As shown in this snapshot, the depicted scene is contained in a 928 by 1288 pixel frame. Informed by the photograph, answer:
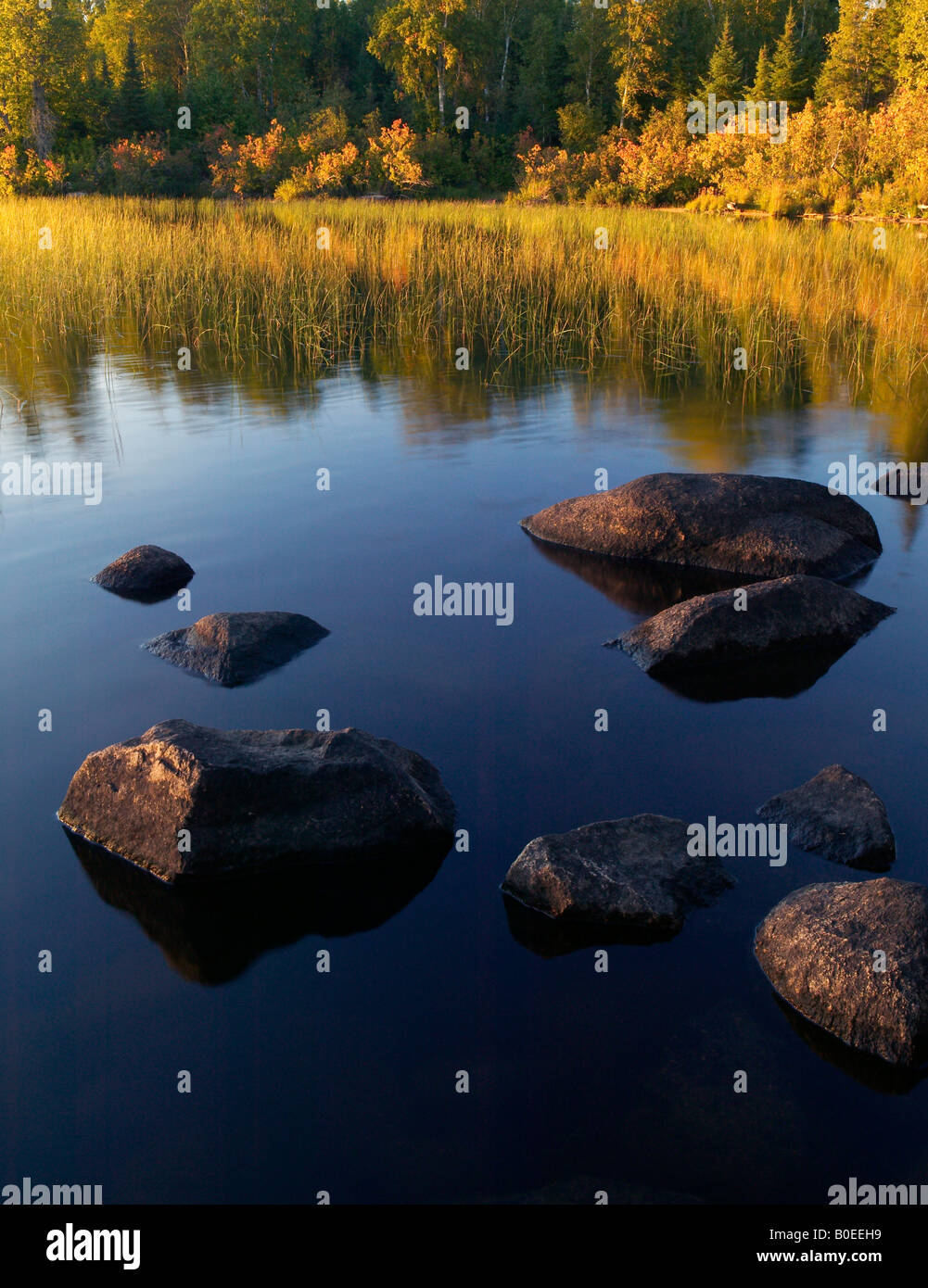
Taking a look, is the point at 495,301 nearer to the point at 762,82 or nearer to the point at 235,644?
the point at 235,644

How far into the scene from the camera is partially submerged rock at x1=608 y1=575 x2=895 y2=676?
6176 millimetres

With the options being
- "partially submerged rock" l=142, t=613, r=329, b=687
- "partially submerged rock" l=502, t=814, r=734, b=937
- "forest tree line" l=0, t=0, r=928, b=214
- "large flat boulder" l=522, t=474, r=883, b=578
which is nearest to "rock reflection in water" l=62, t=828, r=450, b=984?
"partially submerged rock" l=502, t=814, r=734, b=937

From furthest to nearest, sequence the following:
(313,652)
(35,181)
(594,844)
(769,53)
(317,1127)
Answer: (769,53) → (35,181) → (313,652) → (594,844) → (317,1127)

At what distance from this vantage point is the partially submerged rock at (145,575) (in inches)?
287

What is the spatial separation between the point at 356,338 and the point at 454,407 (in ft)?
12.7

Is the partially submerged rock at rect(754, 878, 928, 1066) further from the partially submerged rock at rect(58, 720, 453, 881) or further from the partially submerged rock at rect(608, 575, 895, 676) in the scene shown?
the partially submerged rock at rect(608, 575, 895, 676)

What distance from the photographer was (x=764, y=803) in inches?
188

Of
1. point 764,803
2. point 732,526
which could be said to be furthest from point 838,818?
point 732,526

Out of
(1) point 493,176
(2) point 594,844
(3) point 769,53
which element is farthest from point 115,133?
(2) point 594,844

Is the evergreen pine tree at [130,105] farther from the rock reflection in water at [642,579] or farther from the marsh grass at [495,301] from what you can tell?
the rock reflection in water at [642,579]

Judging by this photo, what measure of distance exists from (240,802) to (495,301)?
14307mm

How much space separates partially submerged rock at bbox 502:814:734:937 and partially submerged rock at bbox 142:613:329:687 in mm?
2451
